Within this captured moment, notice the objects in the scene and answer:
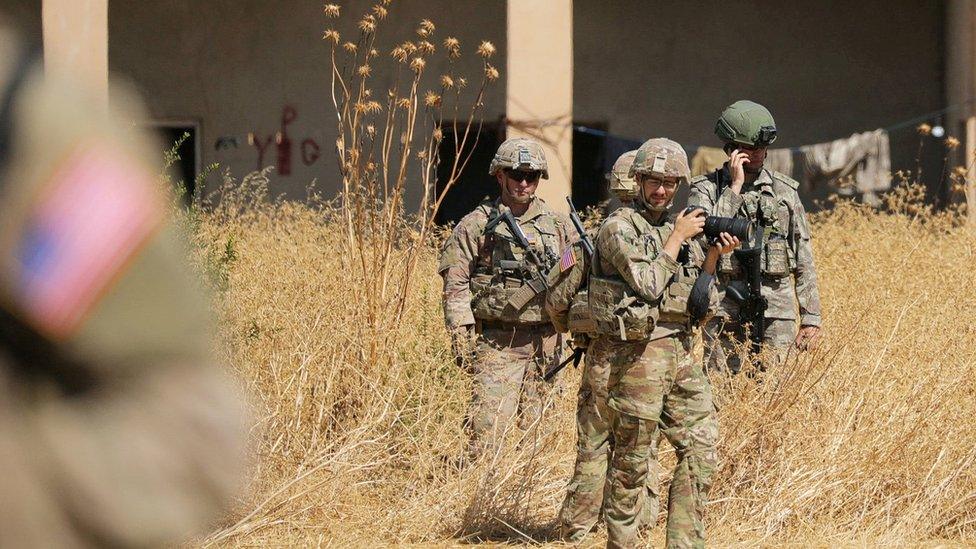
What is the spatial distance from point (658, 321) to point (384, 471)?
1623 mm

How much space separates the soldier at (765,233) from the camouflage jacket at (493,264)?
684 millimetres

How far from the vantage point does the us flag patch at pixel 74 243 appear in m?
0.90

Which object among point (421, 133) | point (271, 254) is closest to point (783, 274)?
point (271, 254)

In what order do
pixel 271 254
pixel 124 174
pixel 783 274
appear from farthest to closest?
pixel 271 254, pixel 783 274, pixel 124 174

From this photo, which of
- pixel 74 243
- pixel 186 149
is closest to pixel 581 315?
pixel 74 243

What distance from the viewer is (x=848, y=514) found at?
17.5ft

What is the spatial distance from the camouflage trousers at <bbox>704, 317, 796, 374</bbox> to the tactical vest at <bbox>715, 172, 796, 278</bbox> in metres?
0.23

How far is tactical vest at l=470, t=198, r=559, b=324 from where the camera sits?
19.5ft

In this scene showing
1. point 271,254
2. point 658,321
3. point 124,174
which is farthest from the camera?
point 271,254

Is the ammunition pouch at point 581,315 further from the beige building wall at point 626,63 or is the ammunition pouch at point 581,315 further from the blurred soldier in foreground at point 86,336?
the beige building wall at point 626,63

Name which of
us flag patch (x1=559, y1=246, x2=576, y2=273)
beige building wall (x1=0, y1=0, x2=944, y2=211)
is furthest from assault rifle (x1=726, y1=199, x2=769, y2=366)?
beige building wall (x1=0, y1=0, x2=944, y2=211)

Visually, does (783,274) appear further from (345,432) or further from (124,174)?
(124,174)

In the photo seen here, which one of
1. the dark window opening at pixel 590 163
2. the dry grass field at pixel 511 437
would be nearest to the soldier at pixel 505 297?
the dry grass field at pixel 511 437

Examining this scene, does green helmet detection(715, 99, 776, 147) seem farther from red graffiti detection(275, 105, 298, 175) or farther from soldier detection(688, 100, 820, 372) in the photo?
red graffiti detection(275, 105, 298, 175)
